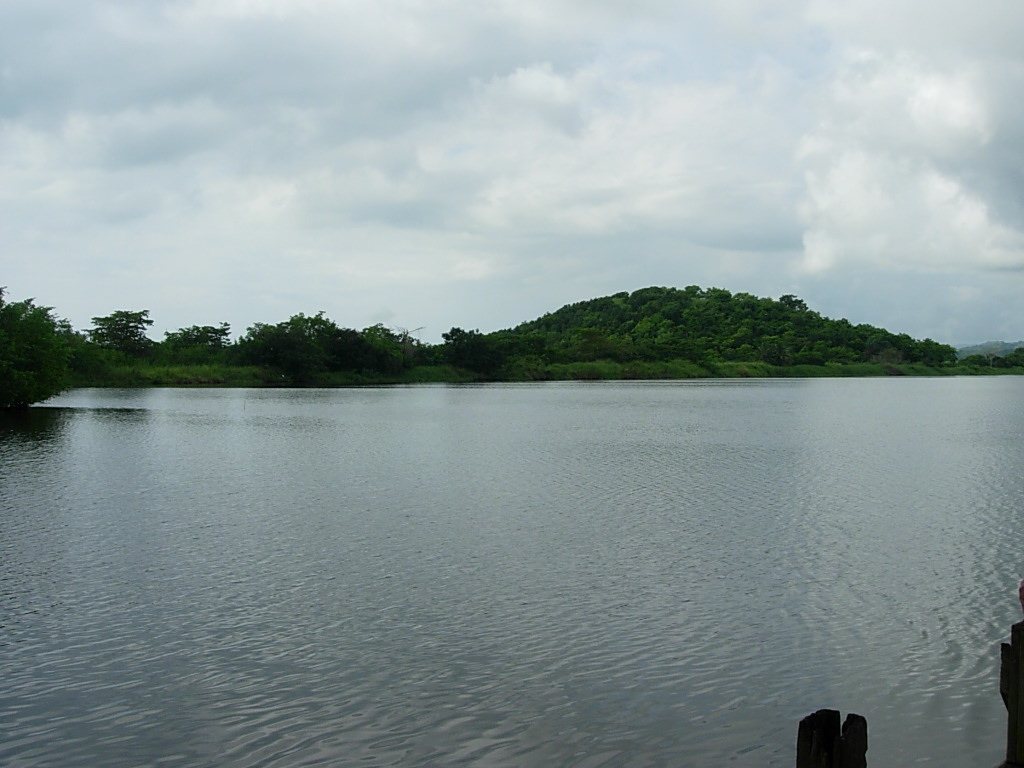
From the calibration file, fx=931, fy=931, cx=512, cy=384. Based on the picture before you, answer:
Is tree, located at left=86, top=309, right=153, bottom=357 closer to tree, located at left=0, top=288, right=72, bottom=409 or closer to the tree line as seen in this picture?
the tree line

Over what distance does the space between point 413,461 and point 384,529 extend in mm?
12511

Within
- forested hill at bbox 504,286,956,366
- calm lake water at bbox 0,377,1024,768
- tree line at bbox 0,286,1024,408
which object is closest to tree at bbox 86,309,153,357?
tree line at bbox 0,286,1024,408

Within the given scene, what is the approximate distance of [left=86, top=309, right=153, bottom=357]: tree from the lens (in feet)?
370

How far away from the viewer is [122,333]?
113188mm

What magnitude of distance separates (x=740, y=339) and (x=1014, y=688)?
562 ft

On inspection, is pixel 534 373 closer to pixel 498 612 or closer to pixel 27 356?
pixel 27 356

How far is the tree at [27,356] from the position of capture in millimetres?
51062

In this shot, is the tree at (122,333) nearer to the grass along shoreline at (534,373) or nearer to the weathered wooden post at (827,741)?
the grass along shoreline at (534,373)

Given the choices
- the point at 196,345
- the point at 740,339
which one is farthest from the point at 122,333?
the point at 740,339

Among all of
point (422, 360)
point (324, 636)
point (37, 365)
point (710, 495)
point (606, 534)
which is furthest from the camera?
point (422, 360)

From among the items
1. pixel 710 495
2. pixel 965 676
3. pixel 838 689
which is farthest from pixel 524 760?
pixel 710 495

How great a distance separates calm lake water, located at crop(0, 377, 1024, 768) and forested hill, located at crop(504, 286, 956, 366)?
119451 mm

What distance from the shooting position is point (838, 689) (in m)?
9.48

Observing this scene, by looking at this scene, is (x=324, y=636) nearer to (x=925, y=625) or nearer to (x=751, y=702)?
(x=751, y=702)
